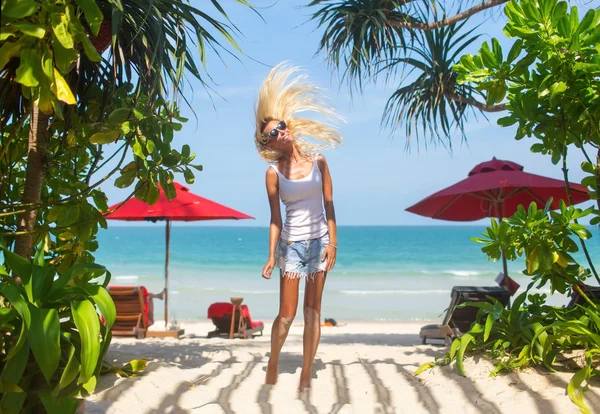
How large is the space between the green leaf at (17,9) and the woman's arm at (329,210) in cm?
201

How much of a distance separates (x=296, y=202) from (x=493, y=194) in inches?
167

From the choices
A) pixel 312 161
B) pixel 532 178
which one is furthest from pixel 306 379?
pixel 532 178

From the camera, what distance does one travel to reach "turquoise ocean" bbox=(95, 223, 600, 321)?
73.0 feet

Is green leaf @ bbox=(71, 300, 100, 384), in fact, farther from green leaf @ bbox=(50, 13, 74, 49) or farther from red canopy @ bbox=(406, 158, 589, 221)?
red canopy @ bbox=(406, 158, 589, 221)

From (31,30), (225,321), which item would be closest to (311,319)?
(31,30)

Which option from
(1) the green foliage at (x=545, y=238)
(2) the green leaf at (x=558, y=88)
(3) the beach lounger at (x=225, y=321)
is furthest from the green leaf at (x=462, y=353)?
(3) the beach lounger at (x=225, y=321)

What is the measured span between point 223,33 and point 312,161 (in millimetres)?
1026

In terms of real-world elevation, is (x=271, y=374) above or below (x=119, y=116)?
below

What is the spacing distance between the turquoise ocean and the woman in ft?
43.3

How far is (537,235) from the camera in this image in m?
3.31

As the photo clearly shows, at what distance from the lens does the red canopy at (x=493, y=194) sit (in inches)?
241

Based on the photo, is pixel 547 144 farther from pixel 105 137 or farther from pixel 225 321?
pixel 225 321

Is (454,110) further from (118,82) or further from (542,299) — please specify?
(118,82)

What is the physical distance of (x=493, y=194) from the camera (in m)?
7.22
